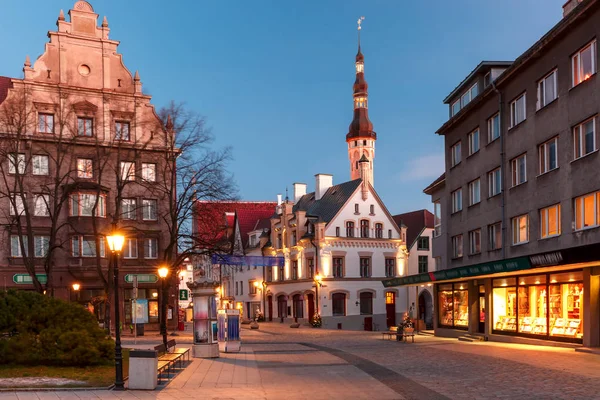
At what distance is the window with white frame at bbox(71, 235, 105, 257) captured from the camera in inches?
1791

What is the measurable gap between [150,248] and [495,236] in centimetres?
2555

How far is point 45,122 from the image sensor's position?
45.0m

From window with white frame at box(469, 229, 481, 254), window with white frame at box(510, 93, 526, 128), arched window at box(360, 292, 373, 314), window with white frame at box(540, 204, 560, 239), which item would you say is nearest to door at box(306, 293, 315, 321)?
arched window at box(360, 292, 373, 314)

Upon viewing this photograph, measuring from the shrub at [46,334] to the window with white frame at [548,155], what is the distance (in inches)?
705

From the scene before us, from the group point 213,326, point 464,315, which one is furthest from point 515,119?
point 213,326

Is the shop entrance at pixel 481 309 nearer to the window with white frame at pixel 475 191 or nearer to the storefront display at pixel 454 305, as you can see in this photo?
the storefront display at pixel 454 305

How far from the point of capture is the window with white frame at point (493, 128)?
3257 cm

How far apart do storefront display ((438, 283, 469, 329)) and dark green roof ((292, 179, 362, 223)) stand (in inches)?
886

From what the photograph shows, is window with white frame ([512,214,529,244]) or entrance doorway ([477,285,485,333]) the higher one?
window with white frame ([512,214,529,244])

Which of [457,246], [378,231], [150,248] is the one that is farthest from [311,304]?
[457,246]

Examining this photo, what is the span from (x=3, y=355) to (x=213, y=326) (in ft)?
27.6

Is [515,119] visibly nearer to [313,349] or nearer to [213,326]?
[313,349]

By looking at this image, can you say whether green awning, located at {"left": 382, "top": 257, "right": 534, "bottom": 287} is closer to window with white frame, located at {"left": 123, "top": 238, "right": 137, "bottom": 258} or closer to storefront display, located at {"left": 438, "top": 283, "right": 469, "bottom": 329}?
storefront display, located at {"left": 438, "top": 283, "right": 469, "bottom": 329}

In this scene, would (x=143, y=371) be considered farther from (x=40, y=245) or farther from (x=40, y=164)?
(x=40, y=164)
